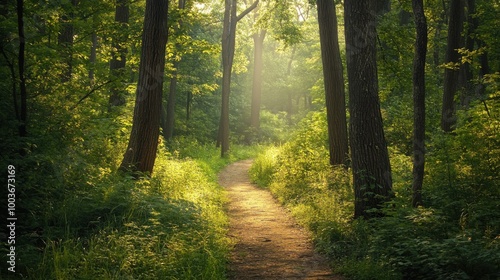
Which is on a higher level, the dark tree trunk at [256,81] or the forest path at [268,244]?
the dark tree trunk at [256,81]

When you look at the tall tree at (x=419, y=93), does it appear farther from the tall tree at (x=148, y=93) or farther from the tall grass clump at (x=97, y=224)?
the tall tree at (x=148, y=93)

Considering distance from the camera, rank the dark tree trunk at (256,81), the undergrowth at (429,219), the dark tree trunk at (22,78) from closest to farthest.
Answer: the undergrowth at (429,219), the dark tree trunk at (22,78), the dark tree trunk at (256,81)

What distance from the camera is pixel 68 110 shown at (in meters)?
8.90

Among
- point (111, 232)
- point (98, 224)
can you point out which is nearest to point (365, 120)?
point (111, 232)

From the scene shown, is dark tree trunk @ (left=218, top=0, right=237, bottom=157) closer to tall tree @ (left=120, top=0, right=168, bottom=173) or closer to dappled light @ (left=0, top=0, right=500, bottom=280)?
dappled light @ (left=0, top=0, right=500, bottom=280)

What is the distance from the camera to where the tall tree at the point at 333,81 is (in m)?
11.6

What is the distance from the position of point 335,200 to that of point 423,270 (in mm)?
4172

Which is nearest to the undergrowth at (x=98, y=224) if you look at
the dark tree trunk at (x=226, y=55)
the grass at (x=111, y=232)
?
the grass at (x=111, y=232)

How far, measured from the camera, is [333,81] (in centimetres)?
1164

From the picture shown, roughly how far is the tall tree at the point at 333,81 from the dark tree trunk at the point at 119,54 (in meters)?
5.54

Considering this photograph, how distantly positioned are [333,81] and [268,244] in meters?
5.37

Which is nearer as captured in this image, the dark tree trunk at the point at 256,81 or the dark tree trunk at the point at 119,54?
the dark tree trunk at the point at 119,54

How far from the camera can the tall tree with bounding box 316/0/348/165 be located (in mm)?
11625

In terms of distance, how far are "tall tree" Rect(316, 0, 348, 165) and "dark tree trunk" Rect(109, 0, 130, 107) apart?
18.2ft
